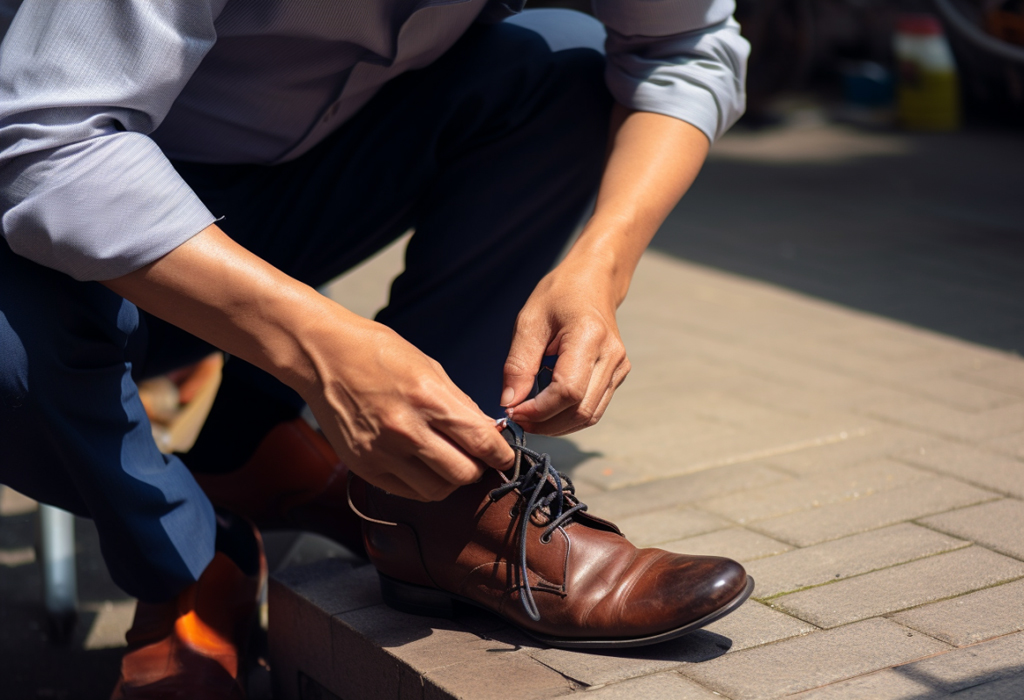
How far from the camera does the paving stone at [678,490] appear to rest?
1659mm

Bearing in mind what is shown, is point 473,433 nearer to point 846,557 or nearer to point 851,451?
point 846,557

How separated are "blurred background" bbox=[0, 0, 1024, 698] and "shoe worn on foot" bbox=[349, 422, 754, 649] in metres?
0.49

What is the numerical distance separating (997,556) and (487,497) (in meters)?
0.71

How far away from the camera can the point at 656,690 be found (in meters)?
1.07

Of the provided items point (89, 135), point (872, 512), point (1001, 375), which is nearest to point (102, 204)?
point (89, 135)

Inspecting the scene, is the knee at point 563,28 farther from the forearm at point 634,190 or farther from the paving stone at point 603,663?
the paving stone at point 603,663

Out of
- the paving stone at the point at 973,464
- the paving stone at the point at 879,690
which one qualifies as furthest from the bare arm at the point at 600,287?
the paving stone at the point at 973,464

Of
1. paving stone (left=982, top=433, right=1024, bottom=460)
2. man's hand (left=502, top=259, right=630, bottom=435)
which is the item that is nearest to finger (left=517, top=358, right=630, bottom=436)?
man's hand (left=502, top=259, right=630, bottom=435)

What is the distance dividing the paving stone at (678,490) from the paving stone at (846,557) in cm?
27

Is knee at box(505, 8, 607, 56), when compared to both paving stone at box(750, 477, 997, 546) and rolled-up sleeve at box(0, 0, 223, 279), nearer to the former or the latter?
rolled-up sleeve at box(0, 0, 223, 279)

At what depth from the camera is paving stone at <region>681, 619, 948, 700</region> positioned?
3.50 feet

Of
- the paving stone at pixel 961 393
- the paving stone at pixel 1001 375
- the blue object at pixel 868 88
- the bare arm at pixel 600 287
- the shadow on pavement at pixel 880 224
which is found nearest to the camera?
the bare arm at pixel 600 287

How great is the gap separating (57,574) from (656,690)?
0.99 meters

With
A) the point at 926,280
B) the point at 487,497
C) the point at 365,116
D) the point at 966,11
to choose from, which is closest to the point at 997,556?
the point at 487,497
